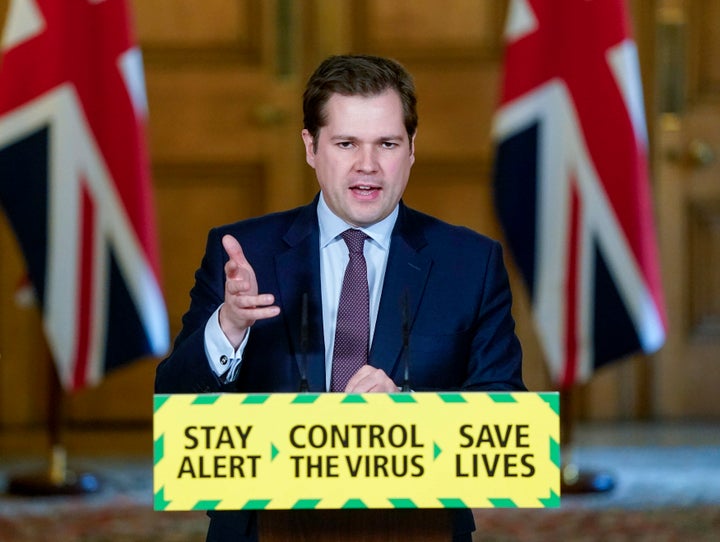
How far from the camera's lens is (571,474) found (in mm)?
4207

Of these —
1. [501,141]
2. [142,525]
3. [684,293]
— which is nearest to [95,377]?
[142,525]

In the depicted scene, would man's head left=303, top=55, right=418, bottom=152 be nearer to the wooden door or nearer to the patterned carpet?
the patterned carpet

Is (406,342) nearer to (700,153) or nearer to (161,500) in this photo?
(161,500)

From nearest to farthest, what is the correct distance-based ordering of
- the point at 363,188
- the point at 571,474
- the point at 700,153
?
1. the point at 363,188
2. the point at 571,474
3. the point at 700,153

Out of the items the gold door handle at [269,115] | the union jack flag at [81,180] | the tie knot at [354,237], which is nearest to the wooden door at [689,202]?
the gold door handle at [269,115]

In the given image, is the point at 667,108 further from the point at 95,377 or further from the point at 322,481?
the point at 322,481

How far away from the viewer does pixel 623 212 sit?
4.08 metres

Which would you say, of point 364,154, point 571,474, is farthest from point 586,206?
point 364,154

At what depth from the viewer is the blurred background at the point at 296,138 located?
4.84 m

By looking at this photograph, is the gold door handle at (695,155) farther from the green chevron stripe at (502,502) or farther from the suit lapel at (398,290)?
the green chevron stripe at (502,502)

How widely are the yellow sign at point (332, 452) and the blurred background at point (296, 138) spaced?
3374 millimetres

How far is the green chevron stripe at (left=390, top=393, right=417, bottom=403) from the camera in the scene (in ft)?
4.71

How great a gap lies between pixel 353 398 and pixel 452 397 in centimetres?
11

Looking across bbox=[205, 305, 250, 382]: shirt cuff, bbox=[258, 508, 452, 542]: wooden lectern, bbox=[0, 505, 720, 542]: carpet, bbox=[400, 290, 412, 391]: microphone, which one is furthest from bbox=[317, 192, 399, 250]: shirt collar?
bbox=[0, 505, 720, 542]: carpet
